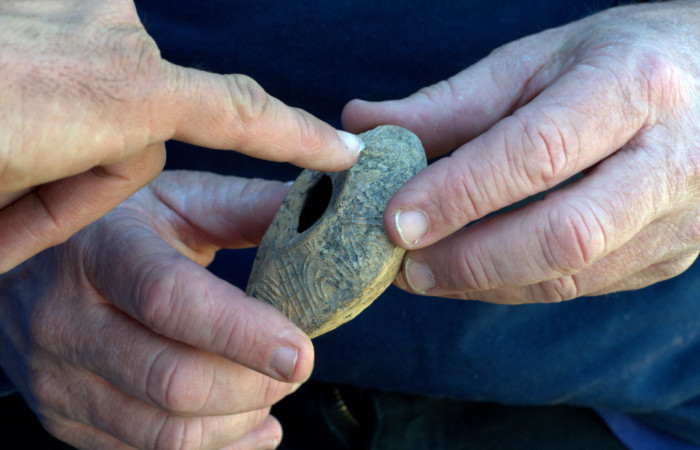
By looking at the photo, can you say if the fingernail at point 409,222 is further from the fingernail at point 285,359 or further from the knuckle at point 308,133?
the fingernail at point 285,359

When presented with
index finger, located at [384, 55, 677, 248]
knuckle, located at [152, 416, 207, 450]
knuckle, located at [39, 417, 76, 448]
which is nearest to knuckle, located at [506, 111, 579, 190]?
index finger, located at [384, 55, 677, 248]

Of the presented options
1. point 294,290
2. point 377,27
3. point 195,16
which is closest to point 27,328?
point 294,290

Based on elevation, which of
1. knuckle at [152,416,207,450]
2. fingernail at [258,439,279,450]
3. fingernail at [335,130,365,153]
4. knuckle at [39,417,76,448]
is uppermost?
fingernail at [335,130,365,153]

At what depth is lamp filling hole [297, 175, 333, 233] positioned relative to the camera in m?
1.77

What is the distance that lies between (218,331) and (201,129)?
19.7 inches

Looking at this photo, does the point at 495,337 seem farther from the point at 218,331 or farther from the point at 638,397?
the point at 218,331

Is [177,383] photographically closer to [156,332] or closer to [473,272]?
[156,332]

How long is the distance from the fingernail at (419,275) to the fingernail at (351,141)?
0.32 meters

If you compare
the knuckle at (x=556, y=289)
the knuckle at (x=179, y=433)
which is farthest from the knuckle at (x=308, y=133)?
the knuckle at (x=179, y=433)

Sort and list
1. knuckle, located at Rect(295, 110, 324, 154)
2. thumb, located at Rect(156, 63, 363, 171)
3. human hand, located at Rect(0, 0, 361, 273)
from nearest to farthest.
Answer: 1. human hand, located at Rect(0, 0, 361, 273)
2. thumb, located at Rect(156, 63, 363, 171)
3. knuckle, located at Rect(295, 110, 324, 154)

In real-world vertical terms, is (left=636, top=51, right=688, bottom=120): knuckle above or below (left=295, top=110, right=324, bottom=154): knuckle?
above

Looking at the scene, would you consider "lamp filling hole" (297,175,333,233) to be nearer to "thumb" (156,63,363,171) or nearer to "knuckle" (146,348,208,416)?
"thumb" (156,63,363,171)

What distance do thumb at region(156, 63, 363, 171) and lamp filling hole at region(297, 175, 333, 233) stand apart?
347mm

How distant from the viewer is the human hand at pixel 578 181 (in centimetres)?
142
